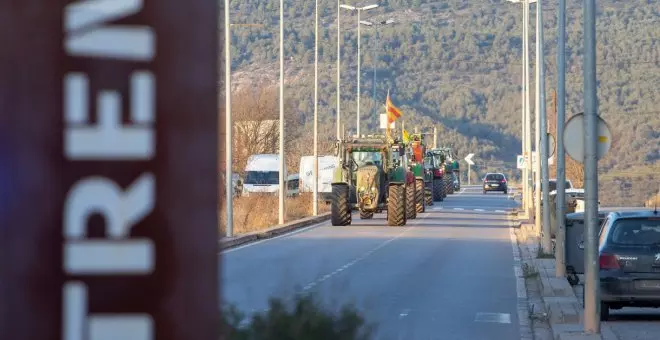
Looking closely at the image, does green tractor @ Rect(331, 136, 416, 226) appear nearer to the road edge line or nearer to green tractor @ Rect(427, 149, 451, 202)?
the road edge line

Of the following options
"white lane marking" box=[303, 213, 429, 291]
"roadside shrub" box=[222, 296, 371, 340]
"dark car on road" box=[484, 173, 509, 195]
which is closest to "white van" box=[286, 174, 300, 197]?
"white lane marking" box=[303, 213, 429, 291]

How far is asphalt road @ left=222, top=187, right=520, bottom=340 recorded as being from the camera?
15.9m

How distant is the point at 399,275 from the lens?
24.9m

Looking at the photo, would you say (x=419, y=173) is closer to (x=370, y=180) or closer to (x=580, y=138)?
(x=370, y=180)

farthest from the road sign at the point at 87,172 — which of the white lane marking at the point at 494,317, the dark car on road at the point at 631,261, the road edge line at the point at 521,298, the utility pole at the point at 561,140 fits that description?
the utility pole at the point at 561,140

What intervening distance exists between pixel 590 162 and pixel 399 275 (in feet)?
31.8

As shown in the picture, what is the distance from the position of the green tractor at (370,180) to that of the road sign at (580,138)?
2528 centimetres

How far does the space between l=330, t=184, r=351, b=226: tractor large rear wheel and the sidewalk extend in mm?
13666

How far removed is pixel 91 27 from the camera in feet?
7.95

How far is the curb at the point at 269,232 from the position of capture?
33.6 metres

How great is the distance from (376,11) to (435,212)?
107381 mm

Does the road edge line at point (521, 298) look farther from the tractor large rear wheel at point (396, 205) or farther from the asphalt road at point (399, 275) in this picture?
the tractor large rear wheel at point (396, 205)

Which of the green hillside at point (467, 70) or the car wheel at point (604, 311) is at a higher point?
the green hillside at point (467, 70)

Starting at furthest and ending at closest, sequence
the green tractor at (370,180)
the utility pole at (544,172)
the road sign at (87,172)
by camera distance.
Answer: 1. the green tractor at (370,180)
2. the utility pole at (544,172)
3. the road sign at (87,172)
